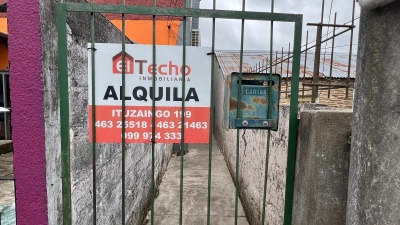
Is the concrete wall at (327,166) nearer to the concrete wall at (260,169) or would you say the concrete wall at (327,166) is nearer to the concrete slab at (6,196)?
the concrete wall at (260,169)

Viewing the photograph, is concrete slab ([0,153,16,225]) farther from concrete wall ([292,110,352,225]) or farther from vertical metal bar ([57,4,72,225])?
concrete wall ([292,110,352,225])

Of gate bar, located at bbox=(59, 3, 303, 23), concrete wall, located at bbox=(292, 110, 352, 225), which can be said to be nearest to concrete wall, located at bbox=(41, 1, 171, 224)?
gate bar, located at bbox=(59, 3, 303, 23)

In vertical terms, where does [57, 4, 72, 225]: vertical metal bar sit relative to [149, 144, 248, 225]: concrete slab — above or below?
above

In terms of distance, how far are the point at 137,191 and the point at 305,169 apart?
3187 millimetres

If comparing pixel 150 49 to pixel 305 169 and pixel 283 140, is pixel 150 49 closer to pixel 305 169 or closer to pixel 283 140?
pixel 305 169

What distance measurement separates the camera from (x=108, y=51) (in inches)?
65.4

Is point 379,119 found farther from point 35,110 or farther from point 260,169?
point 260,169

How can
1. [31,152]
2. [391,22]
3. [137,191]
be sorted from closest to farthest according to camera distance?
1. [391,22]
2. [31,152]
3. [137,191]

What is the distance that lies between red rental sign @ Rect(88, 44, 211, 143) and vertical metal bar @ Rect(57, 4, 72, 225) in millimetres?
143

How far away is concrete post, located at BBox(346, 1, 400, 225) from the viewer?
120cm

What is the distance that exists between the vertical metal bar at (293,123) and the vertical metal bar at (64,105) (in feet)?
4.66

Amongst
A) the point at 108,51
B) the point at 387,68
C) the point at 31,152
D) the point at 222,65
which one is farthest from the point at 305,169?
the point at 222,65

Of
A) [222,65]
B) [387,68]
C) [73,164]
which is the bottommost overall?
[73,164]

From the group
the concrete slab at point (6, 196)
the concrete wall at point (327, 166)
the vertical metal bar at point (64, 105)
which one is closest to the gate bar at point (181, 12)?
the vertical metal bar at point (64, 105)
